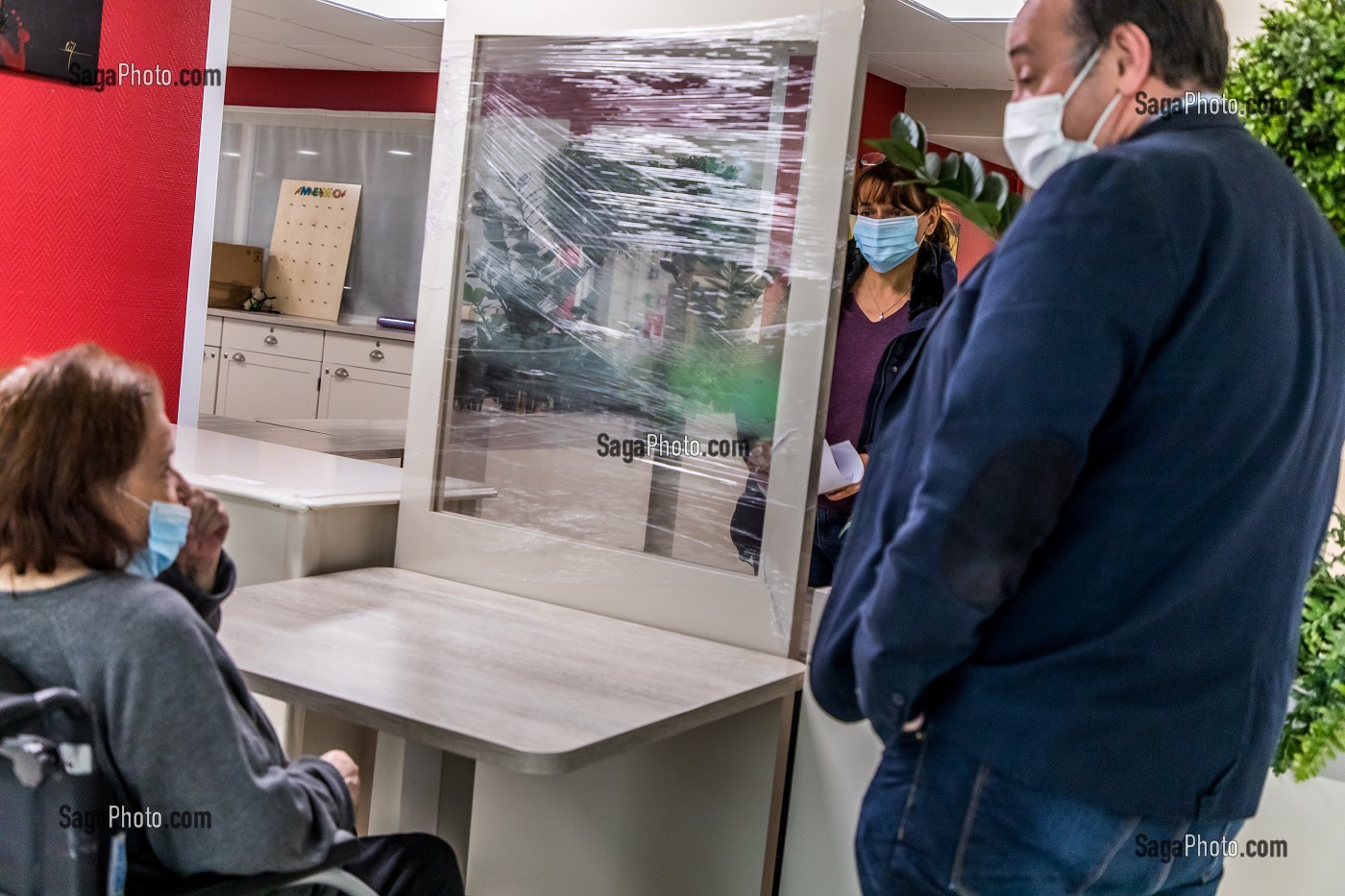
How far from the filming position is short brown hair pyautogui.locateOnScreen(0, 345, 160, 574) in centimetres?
121

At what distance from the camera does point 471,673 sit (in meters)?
1.68

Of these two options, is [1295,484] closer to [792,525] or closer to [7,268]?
[792,525]

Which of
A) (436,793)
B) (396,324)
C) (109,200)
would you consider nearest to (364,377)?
(396,324)

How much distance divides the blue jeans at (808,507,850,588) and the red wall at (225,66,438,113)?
5.43 m

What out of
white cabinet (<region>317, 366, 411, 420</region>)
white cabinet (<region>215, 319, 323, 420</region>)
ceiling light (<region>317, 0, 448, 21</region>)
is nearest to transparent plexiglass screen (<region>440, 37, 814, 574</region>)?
ceiling light (<region>317, 0, 448, 21</region>)

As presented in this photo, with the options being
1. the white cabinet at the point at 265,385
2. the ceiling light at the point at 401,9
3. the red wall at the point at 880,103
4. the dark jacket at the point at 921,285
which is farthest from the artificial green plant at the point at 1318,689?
the white cabinet at the point at 265,385

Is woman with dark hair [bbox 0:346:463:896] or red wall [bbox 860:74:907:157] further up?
red wall [bbox 860:74:907:157]

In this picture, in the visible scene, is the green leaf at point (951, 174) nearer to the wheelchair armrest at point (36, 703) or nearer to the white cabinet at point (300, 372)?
the wheelchair armrest at point (36, 703)

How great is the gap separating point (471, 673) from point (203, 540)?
41 centimetres

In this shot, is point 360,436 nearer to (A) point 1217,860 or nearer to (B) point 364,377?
(B) point 364,377

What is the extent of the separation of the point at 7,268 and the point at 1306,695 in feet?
8.63

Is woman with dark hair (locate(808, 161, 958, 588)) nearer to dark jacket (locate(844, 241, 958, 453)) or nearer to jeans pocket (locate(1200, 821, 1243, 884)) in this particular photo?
dark jacket (locate(844, 241, 958, 453))

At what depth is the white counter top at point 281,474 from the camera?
2.16m

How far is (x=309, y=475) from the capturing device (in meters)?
2.39
